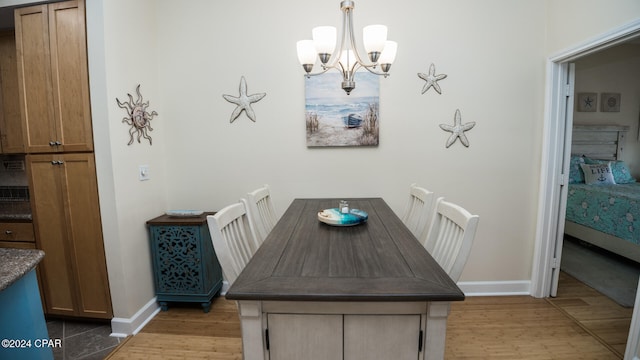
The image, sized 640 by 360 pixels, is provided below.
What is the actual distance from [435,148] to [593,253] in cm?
276

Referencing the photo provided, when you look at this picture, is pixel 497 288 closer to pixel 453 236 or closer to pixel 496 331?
pixel 496 331

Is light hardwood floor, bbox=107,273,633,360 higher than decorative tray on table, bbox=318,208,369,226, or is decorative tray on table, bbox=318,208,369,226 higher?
decorative tray on table, bbox=318,208,369,226

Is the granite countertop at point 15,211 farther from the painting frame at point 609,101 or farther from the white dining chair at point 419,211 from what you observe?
the painting frame at point 609,101

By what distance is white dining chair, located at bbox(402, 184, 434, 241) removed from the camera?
1875 millimetres

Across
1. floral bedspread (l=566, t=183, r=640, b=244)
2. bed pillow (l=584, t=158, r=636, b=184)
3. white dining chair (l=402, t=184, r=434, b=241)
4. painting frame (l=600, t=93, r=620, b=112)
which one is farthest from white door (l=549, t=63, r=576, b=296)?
painting frame (l=600, t=93, r=620, b=112)

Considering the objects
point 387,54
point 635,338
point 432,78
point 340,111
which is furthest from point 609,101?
point 387,54

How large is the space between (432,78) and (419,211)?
1.18 meters

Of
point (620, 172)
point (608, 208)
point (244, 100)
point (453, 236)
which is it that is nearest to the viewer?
point (453, 236)

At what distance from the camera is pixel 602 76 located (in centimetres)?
412

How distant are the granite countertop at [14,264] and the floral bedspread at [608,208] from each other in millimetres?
4576

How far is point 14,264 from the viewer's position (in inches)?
40.9

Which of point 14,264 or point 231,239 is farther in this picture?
point 231,239

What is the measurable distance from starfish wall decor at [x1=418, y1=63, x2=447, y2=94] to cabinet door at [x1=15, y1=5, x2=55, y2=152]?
2.78 meters

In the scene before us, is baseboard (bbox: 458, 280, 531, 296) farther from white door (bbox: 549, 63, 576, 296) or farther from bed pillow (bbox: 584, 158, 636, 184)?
bed pillow (bbox: 584, 158, 636, 184)
